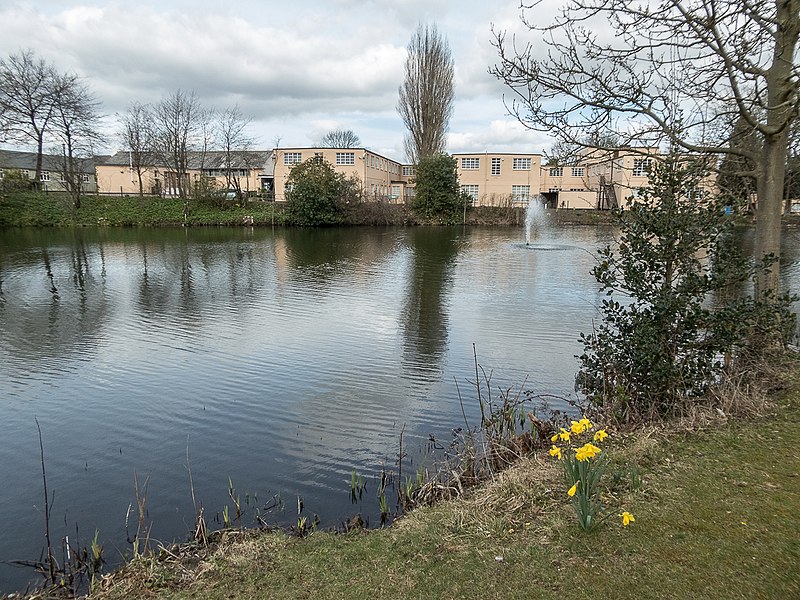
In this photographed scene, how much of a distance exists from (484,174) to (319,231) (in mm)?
26995

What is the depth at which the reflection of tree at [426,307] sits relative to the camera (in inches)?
411

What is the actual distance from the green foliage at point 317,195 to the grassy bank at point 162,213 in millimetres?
1066

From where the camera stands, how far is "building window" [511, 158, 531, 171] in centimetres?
6066

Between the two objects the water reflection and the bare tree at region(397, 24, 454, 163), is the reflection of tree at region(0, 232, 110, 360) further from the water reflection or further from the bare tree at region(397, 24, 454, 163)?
the bare tree at region(397, 24, 454, 163)

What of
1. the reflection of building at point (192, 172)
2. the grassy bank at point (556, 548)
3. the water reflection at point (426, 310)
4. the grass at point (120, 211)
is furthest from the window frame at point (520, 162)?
the grassy bank at point (556, 548)

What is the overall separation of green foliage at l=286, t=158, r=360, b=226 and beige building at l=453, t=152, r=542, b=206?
18736mm

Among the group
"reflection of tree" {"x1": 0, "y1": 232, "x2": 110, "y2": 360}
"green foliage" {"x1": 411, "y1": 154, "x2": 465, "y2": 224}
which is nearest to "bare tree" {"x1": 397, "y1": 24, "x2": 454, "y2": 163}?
"green foliage" {"x1": 411, "y1": 154, "x2": 465, "y2": 224}

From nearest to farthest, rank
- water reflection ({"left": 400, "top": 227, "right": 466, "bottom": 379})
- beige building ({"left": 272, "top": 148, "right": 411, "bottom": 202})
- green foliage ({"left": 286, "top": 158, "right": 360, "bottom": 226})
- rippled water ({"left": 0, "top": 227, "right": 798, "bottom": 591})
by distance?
1. rippled water ({"left": 0, "top": 227, "right": 798, "bottom": 591})
2. water reflection ({"left": 400, "top": 227, "right": 466, "bottom": 379})
3. green foliage ({"left": 286, "top": 158, "right": 360, "bottom": 226})
4. beige building ({"left": 272, "top": 148, "right": 411, "bottom": 202})

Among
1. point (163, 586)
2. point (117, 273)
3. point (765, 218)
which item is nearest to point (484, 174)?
point (117, 273)

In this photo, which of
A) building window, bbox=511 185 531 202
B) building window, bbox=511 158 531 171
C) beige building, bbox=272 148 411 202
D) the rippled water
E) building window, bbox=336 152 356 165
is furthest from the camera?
building window, bbox=511 185 531 202

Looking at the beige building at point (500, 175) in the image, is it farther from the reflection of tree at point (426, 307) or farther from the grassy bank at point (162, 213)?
the reflection of tree at point (426, 307)

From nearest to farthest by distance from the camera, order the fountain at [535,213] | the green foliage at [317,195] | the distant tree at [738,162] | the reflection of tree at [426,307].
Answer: the distant tree at [738,162] → the reflection of tree at [426,307] → the green foliage at [317,195] → the fountain at [535,213]

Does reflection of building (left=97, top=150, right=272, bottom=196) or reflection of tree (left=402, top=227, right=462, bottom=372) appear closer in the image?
reflection of tree (left=402, top=227, right=462, bottom=372)

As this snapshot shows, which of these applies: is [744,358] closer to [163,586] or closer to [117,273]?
[163,586]
